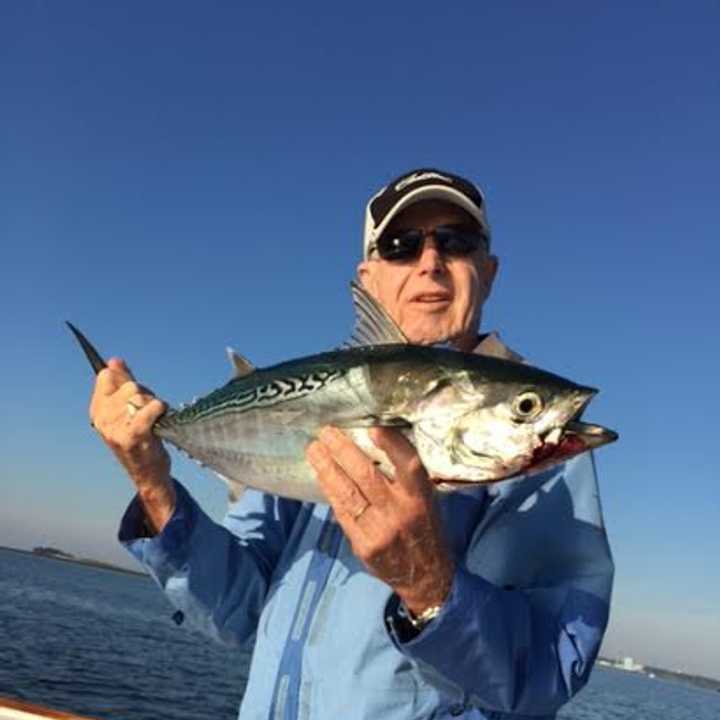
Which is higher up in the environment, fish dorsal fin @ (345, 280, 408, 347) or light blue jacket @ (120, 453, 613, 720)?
fish dorsal fin @ (345, 280, 408, 347)

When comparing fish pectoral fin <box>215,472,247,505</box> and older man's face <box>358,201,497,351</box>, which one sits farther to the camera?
older man's face <box>358,201,497,351</box>

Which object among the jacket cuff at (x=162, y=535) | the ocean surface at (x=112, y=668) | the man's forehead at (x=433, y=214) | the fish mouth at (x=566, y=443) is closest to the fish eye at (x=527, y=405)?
the fish mouth at (x=566, y=443)

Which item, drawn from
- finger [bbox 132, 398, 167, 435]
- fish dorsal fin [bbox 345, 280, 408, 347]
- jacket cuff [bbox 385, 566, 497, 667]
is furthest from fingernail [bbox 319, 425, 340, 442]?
finger [bbox 132, 398, 167, 435]

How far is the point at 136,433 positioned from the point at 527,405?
89.5 inches

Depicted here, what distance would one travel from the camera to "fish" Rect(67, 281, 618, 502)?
12.1 ft

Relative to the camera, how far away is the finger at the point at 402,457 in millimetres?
3578

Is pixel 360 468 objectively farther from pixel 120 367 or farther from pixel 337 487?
pixel 120 367

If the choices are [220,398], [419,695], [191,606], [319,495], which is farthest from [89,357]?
[419,695]

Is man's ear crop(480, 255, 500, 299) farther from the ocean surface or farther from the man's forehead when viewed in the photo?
the ocean surface

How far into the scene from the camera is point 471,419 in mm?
3805

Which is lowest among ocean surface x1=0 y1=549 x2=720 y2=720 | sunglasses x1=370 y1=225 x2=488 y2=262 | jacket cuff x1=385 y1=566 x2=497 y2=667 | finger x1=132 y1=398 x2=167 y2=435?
ocean surface x1=0 y1=549 x2=720 y2=720

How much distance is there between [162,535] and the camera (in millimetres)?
5051

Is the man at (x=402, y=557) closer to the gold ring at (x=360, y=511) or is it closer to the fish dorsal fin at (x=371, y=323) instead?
the gold ring at (x=360, y=511)

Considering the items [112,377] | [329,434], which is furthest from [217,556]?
[329,434]
